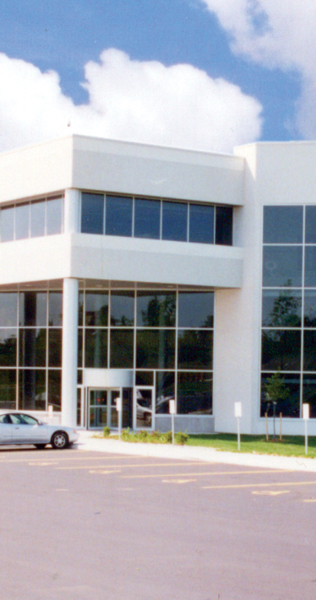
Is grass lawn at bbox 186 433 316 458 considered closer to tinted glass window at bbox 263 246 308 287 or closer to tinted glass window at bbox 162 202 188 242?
tinted glass window at bbox 263 246 308 287

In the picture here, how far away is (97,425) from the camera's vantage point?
3325 cm

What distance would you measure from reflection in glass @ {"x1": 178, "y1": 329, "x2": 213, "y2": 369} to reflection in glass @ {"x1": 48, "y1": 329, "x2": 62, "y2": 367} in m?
5.18

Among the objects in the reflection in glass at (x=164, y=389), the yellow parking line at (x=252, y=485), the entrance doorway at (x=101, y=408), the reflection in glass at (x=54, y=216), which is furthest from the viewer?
the reflection in glass at (x=164, y=389)

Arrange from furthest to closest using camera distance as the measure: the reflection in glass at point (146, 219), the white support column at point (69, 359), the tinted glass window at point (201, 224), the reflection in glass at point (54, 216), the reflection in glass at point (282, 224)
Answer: the reflection in glass at point (282, 224) → the tinted glass window at point (201, 224) → the reflection in glass at point (146, 219) → the reflection in glass at point (54, 216) → the white support column at point (69, 359)

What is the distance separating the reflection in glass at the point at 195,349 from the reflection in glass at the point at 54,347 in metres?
5.18

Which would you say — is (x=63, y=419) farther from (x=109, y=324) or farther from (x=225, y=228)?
(x=225, y=228)

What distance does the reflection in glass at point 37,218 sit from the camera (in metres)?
32.2

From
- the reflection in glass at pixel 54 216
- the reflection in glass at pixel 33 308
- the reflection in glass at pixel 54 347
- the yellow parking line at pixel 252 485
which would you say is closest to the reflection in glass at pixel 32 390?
the reflection in glass at pixel 54 347

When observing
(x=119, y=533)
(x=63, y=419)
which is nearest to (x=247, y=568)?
(x=119, y=533)

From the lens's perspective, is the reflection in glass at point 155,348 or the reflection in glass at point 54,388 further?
the reflection in glass at point 54,388

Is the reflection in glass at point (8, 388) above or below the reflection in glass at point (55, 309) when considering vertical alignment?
below

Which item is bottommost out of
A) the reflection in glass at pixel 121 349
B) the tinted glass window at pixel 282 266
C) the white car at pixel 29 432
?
the white car at pixel 29 432

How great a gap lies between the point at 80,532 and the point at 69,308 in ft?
64.4

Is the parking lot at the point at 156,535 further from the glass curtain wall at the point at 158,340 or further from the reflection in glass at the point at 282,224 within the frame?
the reflection in glass at the point at 282,224
